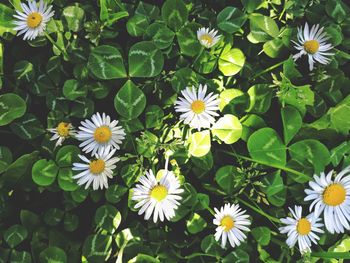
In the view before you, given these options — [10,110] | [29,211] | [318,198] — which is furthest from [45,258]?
[318,198]

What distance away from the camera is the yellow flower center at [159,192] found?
45.4 inches

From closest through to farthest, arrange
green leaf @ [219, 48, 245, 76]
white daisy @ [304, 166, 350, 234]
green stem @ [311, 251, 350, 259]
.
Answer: green stem @ [311, 251, 350, 259] < white daisy @ [304, 166, 350, 234] < green leaf @ [219, 48, 245, 76]

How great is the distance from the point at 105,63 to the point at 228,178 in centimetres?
47

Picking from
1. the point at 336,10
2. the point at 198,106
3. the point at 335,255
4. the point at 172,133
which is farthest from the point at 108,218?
the point at 336,10

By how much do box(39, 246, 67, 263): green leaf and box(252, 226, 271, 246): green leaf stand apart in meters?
0.53

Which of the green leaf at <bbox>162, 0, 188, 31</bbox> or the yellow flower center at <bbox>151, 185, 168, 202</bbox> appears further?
the green leaf at <bbox>162, 0, 188, 31</bbox>

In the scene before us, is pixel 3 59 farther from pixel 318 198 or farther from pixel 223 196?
pixel 318 198

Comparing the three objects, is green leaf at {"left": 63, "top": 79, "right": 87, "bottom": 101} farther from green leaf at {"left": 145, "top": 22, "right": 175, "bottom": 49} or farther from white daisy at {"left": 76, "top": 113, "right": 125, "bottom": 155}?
green leaf at {"left": 145, "top": 22, "right": 175, "bottom": 49}

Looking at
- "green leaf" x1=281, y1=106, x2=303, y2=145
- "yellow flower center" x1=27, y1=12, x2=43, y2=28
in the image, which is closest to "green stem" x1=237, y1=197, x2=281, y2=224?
"green leaf" x1=281, y1=106, x2=303, y2=145

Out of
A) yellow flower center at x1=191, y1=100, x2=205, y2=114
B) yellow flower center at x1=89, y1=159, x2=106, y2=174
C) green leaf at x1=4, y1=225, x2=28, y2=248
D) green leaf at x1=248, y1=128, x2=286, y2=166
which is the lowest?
green leaf at x1=4, y1=225, x2=28, y2=248

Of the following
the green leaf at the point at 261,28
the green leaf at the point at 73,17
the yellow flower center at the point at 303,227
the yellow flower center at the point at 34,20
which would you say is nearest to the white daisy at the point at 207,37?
the green leaf at the point at 261,28

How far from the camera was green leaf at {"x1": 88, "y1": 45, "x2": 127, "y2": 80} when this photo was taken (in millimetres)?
1229

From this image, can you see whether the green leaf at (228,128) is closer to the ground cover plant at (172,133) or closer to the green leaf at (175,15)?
the ground cover plant at (172,133)

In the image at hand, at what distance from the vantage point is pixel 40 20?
1.25 m
